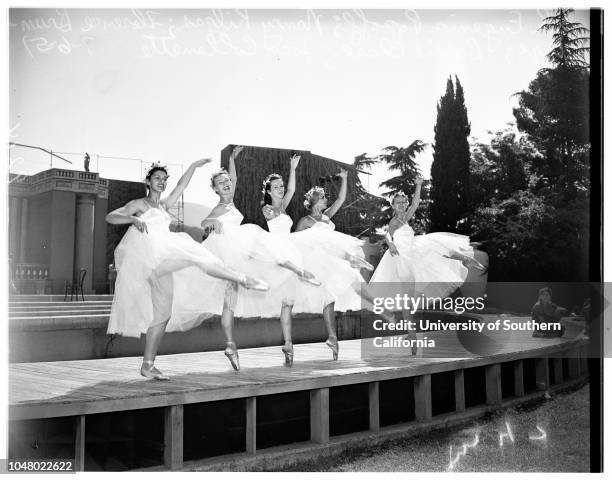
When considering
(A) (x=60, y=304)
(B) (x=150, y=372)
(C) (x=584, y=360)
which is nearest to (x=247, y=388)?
(B) (x=150, y=372)

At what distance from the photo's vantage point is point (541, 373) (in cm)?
516

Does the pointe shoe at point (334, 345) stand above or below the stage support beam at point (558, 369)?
above

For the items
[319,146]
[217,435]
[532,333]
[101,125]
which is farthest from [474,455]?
[101,125]

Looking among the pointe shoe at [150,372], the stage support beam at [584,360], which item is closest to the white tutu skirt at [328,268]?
the pointe shoe at [150,372]

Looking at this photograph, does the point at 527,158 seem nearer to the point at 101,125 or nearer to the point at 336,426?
the point at 336,426

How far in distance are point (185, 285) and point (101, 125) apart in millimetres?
1232

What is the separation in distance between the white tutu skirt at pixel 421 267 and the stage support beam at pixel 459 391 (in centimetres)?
97

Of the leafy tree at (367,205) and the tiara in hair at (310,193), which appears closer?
the leafy tree at (367,205)

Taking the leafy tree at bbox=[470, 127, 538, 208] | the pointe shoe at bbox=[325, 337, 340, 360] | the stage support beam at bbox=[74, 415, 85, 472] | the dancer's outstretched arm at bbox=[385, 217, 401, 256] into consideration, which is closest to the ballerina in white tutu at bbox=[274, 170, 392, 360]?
the pointe shoe at bbox=[325, 337, 340, 360]

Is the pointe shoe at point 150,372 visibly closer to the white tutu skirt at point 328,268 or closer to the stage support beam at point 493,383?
the white tutu skirt at point 328,268

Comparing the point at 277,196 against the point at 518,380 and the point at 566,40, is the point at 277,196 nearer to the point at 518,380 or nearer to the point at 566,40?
the point at 566,40

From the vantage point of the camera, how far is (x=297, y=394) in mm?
5008

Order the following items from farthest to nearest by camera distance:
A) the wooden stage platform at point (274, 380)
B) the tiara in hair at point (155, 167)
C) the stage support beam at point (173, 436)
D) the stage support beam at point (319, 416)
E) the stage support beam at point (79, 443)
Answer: the stage support beam at point (319, 416) → the tiara in hair at point (155, 167) → the stage support beam at point (173, 436) → the wooden stage platform at point (274, 380) → the stage support beam at point (79, 443)

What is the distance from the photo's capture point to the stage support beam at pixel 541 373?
16.2 ft
